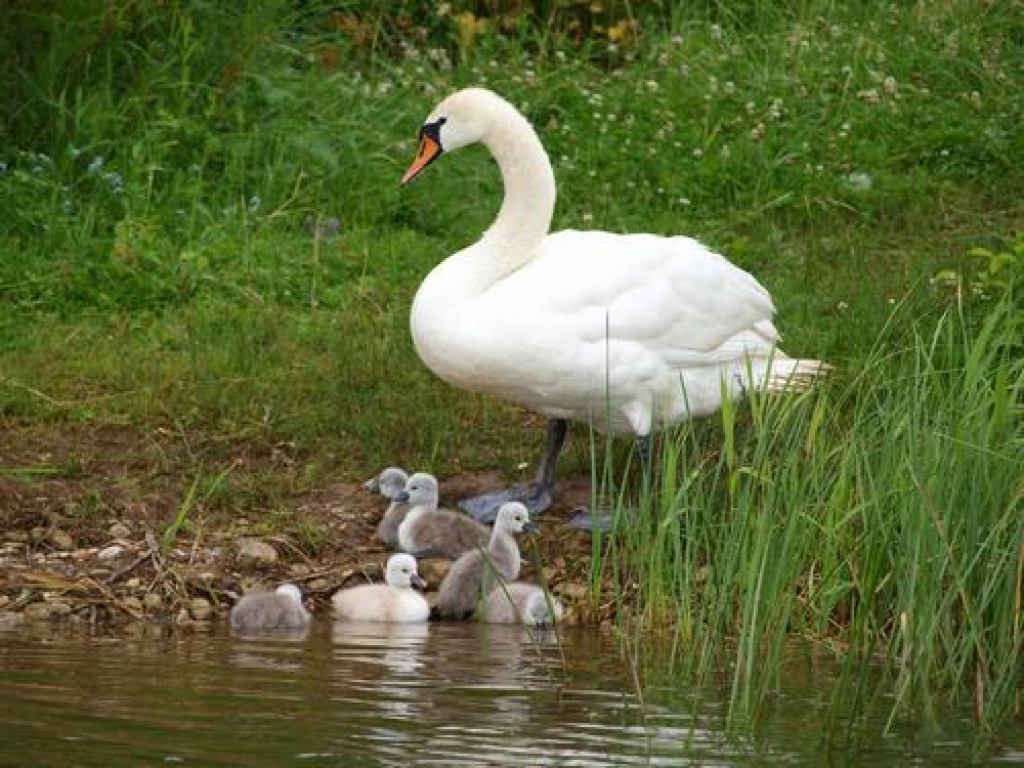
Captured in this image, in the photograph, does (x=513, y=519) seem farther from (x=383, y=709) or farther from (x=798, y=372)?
(x=383, y=709)

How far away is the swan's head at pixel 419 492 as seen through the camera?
315 inches

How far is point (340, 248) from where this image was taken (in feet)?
34.0

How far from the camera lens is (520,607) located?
7.40m

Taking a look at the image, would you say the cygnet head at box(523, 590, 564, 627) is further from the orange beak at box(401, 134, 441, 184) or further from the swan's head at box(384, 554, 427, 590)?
the orange beak at box(401, 134, 441, 184)

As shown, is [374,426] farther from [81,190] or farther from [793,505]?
[793,505]

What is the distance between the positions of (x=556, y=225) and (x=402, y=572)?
3.41 meters

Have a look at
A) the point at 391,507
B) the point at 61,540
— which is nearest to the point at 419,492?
the point at 391,507

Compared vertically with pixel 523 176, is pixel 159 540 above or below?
below

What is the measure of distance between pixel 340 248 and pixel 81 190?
3.81 feet

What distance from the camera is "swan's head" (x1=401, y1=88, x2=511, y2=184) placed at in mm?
8281

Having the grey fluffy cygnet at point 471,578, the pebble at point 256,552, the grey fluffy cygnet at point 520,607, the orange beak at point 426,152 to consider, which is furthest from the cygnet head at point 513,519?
the orange beak at point 426,152

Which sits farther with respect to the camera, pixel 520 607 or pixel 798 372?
pixel 798 372

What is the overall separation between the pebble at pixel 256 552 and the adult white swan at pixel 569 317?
77 centimetres

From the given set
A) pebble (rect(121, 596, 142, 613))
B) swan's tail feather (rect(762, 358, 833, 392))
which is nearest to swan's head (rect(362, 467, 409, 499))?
pebble (rect(121, 596, 142, 613))
